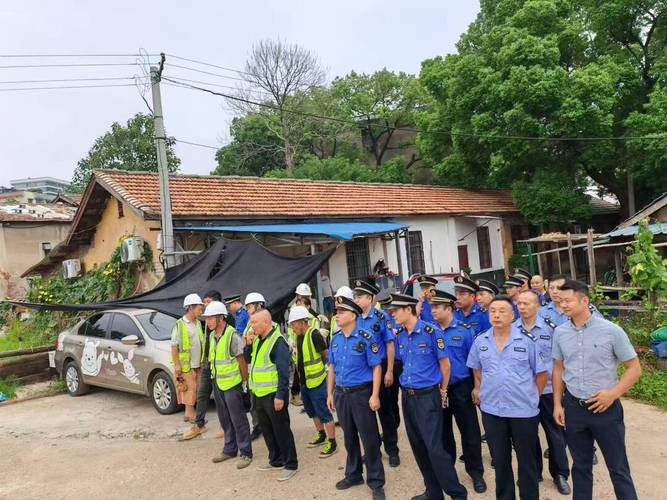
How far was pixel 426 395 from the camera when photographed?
379 centimetres

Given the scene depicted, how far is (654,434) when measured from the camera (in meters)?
5.08

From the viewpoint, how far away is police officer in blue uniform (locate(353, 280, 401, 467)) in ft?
14.4

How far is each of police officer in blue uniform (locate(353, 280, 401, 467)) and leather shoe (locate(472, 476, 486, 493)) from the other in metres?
0.80

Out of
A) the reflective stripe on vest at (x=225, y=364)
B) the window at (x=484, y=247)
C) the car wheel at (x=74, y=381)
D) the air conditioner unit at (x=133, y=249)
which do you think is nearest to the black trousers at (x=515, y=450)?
the reflective stripe on vest at (x=225, y=364)

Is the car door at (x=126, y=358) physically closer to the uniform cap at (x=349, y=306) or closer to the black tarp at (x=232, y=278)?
the black tarp at (x=232, y=278)

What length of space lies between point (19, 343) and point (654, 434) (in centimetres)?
1314

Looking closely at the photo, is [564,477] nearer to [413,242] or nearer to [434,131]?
[413,242]

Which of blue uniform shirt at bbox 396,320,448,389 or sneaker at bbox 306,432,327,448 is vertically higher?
blue uniform shirt at bbox 396,320,448,389

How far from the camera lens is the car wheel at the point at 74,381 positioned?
8391 mm

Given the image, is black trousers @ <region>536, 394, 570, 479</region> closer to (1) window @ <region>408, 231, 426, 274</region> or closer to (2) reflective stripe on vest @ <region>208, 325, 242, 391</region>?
(2) reflective stripe on vest @ <region>208, 325, 242, 391</region>

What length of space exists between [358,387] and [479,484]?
4.20 feet

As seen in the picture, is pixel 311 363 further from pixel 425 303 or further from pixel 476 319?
pixel 476 319

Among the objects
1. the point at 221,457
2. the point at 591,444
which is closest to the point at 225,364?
the point at 221,457

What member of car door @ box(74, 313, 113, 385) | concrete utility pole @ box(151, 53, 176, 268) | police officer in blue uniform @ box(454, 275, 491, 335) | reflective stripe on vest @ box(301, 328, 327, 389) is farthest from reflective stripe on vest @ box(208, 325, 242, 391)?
concrete utility pole @ box(151, 53, 176, 268)
